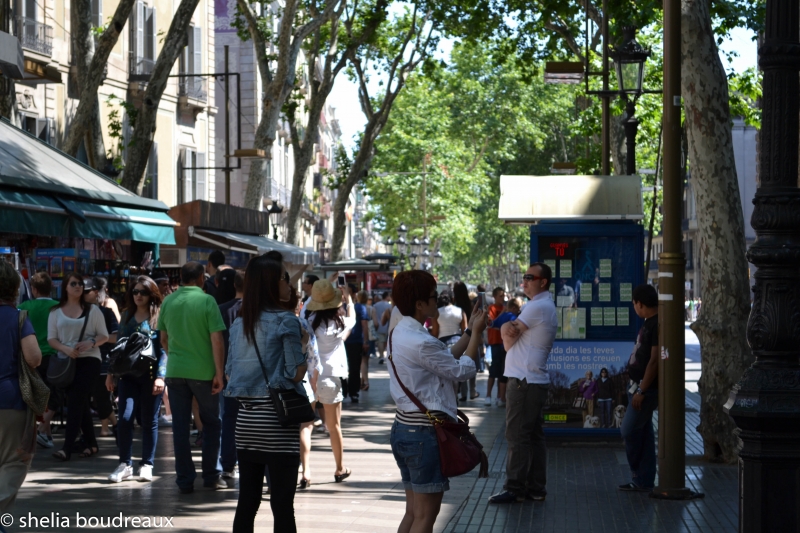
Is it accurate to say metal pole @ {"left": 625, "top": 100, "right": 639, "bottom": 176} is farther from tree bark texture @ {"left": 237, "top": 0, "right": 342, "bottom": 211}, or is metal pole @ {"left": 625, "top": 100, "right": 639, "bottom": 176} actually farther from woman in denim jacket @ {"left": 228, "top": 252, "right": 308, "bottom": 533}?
woman in denim jacket @ {"left": 228, "top": 252, "right": 308, "bottom": 533}

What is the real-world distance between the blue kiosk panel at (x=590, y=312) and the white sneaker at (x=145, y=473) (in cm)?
488

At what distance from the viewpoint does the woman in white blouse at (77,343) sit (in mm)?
11484

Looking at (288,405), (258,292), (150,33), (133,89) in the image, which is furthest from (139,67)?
(288,405)

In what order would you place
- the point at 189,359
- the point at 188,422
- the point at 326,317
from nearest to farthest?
the point at 189,359 → the point at 188,422 → the point at 326,317

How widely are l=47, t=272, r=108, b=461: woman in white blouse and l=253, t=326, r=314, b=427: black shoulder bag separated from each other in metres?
5.46

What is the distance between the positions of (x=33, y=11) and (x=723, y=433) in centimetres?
1867

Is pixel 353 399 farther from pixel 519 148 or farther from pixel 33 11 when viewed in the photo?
pixel 519 148

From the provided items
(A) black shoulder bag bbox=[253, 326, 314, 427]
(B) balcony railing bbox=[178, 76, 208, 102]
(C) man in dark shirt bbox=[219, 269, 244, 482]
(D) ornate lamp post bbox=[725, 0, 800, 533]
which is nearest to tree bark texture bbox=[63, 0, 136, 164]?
(C) man in dark shirt bbox=[219, 269, 244, 482]

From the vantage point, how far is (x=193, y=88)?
33.5 m

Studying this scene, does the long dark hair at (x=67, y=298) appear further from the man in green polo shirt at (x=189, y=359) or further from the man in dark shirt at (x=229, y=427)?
the man in green polo shirt at (x=189, y=359)

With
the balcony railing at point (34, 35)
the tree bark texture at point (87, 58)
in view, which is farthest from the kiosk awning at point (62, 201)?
the balcony railing at point (34, 35)

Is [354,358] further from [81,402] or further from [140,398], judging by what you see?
[140,398]

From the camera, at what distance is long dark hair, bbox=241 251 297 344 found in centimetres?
667

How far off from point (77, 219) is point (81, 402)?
99.5 inches
